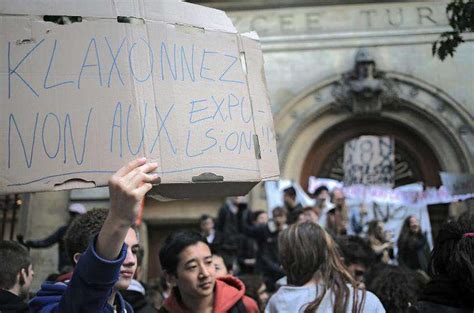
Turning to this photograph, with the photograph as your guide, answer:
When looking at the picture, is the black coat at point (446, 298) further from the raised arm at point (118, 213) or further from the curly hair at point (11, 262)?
the curly hair at point (11, 262)

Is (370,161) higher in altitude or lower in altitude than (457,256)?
higher

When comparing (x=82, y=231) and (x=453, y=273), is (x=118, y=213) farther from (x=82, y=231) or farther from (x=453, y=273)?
(x=453, y=273)

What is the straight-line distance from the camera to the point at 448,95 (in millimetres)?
11328

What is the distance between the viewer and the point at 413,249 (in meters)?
8.11

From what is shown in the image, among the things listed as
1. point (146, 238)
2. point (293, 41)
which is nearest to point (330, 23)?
point (293, 41)

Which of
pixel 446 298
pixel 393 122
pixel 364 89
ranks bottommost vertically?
pixel 446 298

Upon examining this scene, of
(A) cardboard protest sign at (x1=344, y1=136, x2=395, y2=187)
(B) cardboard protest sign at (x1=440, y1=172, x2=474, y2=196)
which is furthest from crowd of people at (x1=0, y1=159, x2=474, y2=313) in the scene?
(A) cardboard protest sign at (x1=344, y1=136, x2=395, y2=187)

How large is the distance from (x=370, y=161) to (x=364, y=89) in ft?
4.22

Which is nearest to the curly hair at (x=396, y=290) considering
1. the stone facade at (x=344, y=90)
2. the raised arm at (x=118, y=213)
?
the raised arm at (x=118, y=213)

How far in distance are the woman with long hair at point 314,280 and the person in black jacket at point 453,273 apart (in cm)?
52

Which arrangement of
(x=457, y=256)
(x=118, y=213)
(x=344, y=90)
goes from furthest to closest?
(x=344, y=90), (x=457, y=256), (x=118, y=213)

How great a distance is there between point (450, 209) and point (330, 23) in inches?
156

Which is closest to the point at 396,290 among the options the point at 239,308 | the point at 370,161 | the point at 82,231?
the point at 239,308

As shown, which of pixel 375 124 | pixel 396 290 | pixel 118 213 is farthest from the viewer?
pixel 375 124
